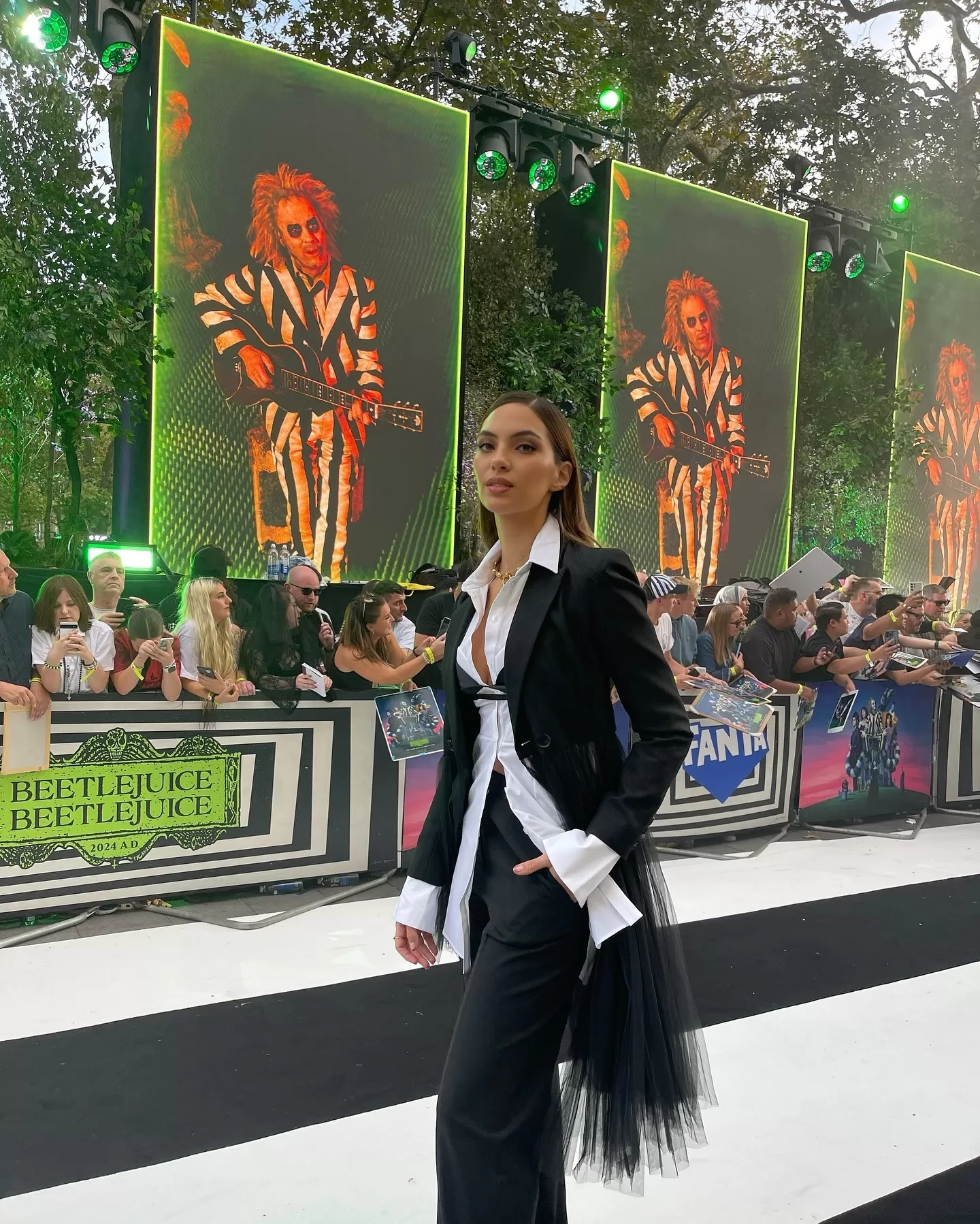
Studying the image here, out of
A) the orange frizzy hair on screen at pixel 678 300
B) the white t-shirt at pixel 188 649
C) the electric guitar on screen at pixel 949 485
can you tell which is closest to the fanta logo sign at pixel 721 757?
the white t-shirt at pixel 188 649

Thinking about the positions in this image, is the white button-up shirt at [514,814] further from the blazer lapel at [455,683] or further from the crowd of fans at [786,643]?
the crowd of fans at [786,643]

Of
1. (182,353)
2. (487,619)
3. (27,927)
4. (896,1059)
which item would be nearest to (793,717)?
(896,1059)

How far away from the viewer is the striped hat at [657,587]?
673cm

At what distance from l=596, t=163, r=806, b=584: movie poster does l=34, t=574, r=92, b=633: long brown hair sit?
7.89 metres

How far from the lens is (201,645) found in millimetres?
4820

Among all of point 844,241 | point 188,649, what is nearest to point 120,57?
point 188,649

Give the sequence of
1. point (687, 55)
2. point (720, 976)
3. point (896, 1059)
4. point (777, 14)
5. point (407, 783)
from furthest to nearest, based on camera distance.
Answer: point (777, 14) → point (687, 55) → point (407, 783) → point (720, 976) → point (896, 1059)

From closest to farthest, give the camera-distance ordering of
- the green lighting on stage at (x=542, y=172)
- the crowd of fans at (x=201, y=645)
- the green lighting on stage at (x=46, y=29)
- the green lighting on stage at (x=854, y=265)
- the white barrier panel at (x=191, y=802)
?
the white barrier panel at (x=191, y=802)
the crowd of fans at (x=201, y=645)
the green lighting on stage at (x=46, y=29)
the green lighting on stage at (x=542, y=172)
the green lighting on stage at (x=854, y=265)

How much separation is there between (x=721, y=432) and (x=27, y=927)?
35.4 feet

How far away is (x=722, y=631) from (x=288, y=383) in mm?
4849

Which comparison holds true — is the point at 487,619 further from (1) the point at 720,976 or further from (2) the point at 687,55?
(2) the point at 687,55

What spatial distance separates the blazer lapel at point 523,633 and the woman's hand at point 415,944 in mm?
464

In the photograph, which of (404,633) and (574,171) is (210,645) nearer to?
(404,633)

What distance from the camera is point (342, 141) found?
973cm
